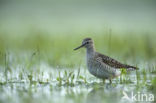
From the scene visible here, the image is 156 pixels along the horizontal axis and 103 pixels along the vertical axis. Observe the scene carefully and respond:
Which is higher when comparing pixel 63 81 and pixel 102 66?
pixel 102 66

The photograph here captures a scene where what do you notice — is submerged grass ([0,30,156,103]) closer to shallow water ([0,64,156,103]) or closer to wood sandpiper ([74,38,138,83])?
shallow water ([0,64,156,103])

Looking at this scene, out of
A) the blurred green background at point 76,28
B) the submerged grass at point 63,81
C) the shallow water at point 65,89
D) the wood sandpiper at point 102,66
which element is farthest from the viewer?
the blurred green background at point 76,28

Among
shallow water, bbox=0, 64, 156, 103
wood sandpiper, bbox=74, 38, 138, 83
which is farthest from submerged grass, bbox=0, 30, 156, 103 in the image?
wood sandpiper, bbox=74, 38, 138, 83

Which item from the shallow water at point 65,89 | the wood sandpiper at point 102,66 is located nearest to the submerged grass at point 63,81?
the shallow water at point 65,89

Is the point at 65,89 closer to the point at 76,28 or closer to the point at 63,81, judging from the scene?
the point at 63,81

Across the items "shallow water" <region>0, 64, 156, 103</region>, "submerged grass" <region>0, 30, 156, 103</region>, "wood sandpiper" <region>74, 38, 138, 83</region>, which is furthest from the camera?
"wood sandpiper" <region>74, 38, 138, 83</region>

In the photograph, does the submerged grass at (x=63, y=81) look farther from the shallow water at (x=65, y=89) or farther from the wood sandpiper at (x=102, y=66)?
the wood sandpiper at (x=102, y=66)

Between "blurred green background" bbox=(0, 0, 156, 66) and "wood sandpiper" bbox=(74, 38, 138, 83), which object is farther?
"blurred green background" bbox=(0, 0, 156, 66)

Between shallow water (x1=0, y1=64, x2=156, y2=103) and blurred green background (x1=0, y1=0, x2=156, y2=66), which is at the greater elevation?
blurred green background (x1=0, y1=0, x2=156, y2=66)

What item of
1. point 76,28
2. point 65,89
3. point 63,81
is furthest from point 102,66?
point 76,28

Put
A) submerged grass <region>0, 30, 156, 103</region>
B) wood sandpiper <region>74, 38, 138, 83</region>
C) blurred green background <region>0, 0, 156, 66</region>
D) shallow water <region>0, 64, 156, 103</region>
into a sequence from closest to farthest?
shallow water <region>0, 64, 156, 103</region>, submerged grass <region>0, 30, 156, 103</region>, wood sandpiper <region>74, 38, 138, 83</region>, blurred green background <region>0, 0, 156, 66</region>

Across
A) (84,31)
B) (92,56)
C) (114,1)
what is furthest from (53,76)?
(114,1)

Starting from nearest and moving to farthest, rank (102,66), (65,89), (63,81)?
(65,89), (63,81), (102,66)

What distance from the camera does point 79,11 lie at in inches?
1465
